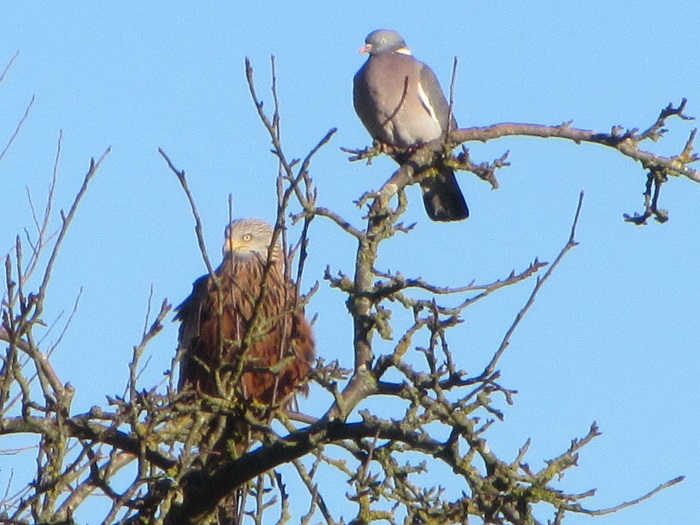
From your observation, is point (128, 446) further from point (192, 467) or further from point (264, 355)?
point (264, 355)

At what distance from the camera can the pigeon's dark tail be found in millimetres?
7133

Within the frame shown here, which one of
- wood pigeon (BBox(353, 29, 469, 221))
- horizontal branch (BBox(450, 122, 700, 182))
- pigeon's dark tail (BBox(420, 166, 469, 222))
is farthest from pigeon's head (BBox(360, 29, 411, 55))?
horizontal branch (BBox(450, 122, 700, 182))

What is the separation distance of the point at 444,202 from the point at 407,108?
61cm

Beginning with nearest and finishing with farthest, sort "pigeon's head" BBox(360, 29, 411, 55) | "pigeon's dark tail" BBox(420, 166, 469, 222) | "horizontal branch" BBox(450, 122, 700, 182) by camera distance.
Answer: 1. "horizontal branch" BBox(450, 122, 700, 182)
2. "pigeon's dark tail" BBox(420, 166, 469, 222)
3. "pigeon's head" BBox(360, 29, 411, 55)

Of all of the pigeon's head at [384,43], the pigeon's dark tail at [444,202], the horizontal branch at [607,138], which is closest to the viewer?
the horizontal branch at [607,138]

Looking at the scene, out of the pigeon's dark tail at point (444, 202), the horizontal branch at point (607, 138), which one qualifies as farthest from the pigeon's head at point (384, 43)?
the horizontal branch at point (607, 138)

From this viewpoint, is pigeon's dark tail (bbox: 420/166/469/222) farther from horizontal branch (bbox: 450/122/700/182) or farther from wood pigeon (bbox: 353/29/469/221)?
horizontal branch (bbox: 450/122/700/182)

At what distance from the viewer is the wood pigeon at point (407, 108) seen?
7172mm

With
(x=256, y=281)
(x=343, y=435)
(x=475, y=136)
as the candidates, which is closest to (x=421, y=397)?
(x=343, y=435)

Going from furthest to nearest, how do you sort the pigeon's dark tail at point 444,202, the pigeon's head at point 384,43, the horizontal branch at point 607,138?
the pigeon's head at point 384,43
the pigeon's dark tail at point 444,202
the horizontal branch at point 607,138

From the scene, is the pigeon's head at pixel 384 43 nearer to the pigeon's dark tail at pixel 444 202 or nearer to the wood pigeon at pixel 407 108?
the wood pigeon at pixel 407 108

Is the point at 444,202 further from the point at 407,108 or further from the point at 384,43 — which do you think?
the point at 384,43

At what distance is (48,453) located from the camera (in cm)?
330

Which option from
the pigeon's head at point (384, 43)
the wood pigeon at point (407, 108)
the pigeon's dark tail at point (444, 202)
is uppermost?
the pigeon's head at point (384, 43)
